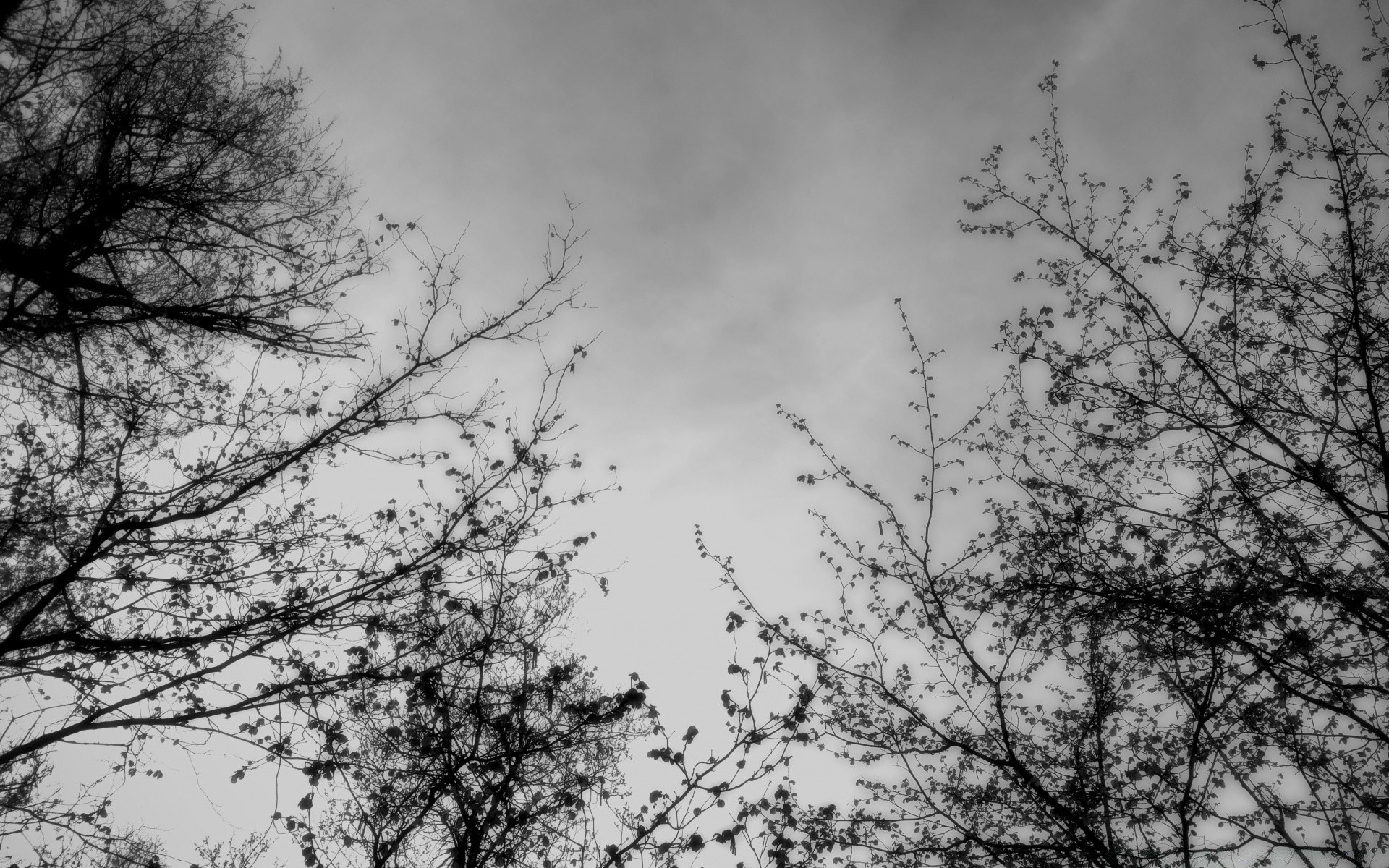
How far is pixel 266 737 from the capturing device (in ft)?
18.6

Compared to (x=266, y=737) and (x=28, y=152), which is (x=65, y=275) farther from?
(x=266, y=737)

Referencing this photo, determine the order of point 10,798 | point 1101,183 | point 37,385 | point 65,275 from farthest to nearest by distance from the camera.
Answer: point 1101,183, point 37,385, point 10,798, point 65,275

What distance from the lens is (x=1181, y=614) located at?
218 inches

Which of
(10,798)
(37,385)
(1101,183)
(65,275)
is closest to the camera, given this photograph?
(65,275)

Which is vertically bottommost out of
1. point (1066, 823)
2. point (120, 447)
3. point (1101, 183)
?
point (1066, 823)

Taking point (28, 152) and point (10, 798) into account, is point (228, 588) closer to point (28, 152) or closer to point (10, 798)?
point (10, 798)

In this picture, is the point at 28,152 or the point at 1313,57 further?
the point at 1313,57

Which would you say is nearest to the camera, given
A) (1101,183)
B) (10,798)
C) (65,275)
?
(65,275)

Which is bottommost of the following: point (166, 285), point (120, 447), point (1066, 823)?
point (1066, 823)

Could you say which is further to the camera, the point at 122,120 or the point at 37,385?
the point at 37,385

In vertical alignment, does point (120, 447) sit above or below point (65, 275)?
below

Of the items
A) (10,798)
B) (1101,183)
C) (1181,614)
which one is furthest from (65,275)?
(1101,183)

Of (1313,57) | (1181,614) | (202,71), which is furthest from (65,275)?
(1313,57)

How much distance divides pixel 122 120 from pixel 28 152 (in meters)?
0.75
